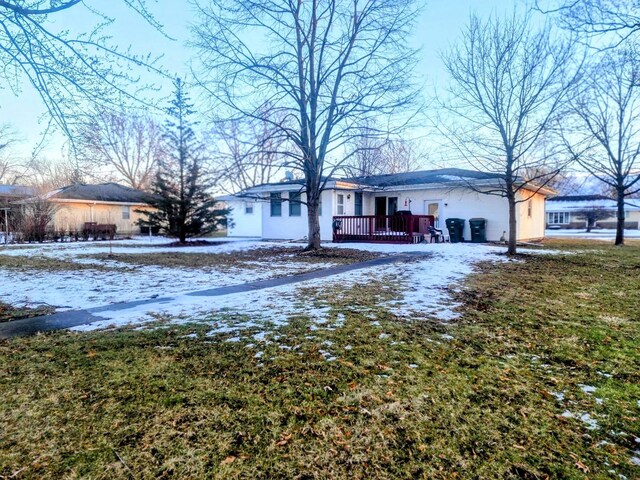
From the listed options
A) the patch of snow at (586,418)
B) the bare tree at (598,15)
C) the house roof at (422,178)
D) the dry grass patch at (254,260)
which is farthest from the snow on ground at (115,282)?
the house roof at (422,178)

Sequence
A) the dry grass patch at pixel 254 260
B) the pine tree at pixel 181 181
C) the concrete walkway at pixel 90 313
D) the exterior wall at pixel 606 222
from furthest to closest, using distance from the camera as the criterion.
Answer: the exterior wall at pixel 606 222 < the pine tree at pixel 181 181 < the dry grass patch at pixel 254 260 < the concrete walkway at pixel 90 313

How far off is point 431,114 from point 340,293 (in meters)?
8.70

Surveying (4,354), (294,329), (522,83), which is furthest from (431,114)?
(4,354)

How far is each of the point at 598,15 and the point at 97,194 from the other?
29682 millimetres

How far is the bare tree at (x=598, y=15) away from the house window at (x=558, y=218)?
42.4m

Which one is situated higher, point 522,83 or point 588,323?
point 522,83

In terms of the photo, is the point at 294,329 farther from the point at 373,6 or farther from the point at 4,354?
the point at 373,6

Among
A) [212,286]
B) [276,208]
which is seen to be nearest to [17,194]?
[276,208]

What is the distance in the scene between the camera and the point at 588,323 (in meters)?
4.34

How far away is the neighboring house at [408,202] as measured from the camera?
16672mm

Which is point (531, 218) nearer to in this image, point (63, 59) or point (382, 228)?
point (382, 228)

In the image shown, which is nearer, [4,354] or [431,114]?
[4,354]

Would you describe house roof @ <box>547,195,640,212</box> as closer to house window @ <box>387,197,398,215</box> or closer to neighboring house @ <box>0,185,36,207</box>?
house window @ <box>387,197,398,215</box>

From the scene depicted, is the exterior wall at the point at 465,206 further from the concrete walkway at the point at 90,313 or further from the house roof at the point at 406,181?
the concrete walkway at the point at 90,313
